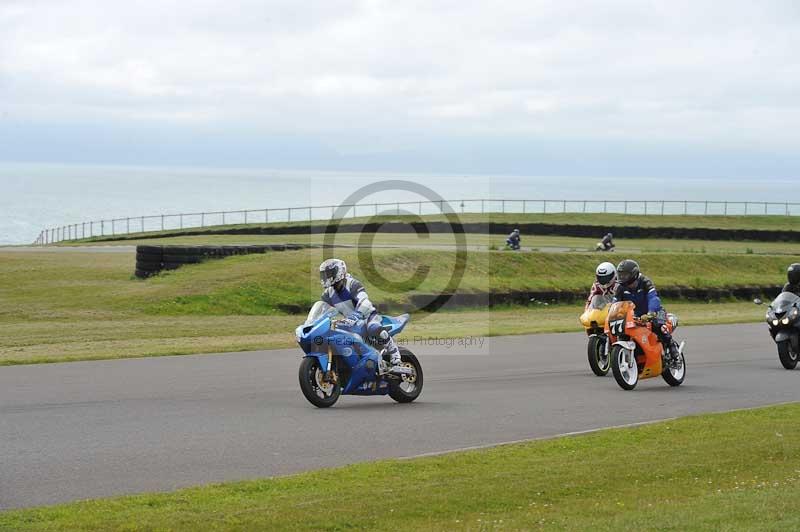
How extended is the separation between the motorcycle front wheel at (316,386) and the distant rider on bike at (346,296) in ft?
2.58

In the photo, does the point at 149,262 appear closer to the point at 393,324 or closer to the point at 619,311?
the point at 619,311

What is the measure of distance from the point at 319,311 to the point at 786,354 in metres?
10.0

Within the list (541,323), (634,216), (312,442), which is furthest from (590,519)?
(634,216)

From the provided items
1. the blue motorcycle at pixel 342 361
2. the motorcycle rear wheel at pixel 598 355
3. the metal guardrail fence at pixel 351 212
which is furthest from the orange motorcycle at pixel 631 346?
the metal guardrail fence at pixel 351 212

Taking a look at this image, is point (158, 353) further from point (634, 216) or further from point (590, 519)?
point (634, 216)

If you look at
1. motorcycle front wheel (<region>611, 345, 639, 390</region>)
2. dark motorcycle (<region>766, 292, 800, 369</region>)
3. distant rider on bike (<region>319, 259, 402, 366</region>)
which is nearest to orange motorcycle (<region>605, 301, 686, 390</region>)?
motorcycle front wheel (<region>611, 345, 639, 390</region>)

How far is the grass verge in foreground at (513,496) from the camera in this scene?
8.34 metres

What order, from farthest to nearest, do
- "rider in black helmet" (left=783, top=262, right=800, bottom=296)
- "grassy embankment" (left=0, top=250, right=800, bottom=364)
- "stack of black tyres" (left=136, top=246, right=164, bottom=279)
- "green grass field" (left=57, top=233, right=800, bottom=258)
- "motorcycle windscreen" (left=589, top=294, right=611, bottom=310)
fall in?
"green grass field" (left=57, top=233, right=800, bottom=258) → "stack of black tyres" (left=136, top=246, right=164, bottom=279) → "grassy embankment" (left=0, top=250, right=800, bottom=364) → "rider in black helmet" (left=783, top=262, right=800, bottom=296) → "motorcycle windscreen" (left=589, top=294, right=611, bottom=310)

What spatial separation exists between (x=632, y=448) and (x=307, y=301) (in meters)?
22.6

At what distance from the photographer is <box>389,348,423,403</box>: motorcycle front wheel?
51.7 ft

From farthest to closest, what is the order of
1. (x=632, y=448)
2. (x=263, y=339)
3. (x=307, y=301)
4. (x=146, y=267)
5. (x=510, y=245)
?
(x=510, y=245)
(x=146, y=267)
(x=307, y=301)
(x=263, y=339)
(x=632, y=448)

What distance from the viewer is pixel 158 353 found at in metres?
21.9

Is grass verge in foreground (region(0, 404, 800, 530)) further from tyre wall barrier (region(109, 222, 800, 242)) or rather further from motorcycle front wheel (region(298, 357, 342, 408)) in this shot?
tyre wall barrier (region(109, 222, 800, 242))

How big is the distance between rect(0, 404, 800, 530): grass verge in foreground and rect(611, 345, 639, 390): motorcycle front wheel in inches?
203
